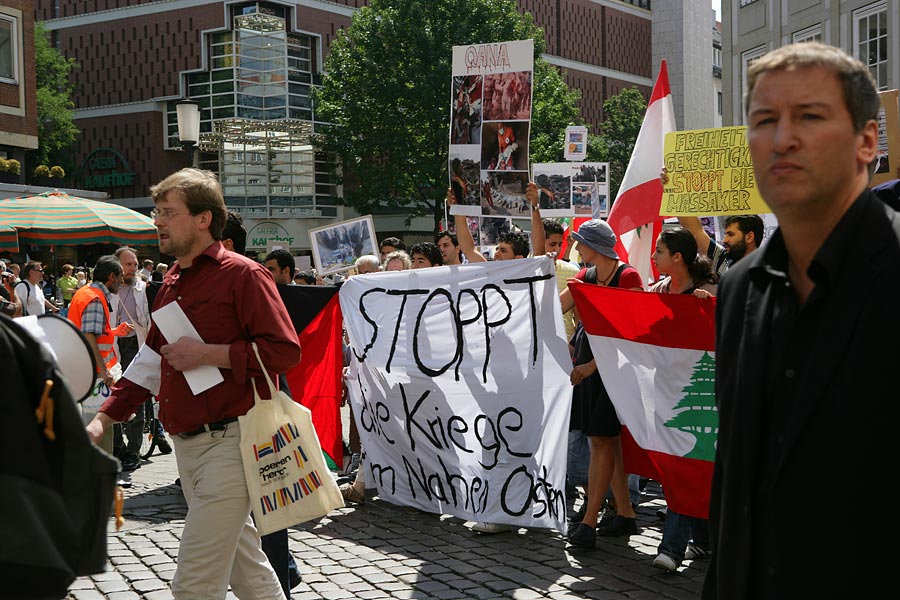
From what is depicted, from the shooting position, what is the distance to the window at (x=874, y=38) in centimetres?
2722

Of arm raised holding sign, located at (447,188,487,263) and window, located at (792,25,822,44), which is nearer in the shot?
arm raised holding sign, located at (447,188,487,263)

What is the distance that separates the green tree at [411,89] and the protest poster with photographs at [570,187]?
25.0 meters

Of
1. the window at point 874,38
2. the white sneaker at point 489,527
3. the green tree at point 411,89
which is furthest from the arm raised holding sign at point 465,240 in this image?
the green tree at point 411,89

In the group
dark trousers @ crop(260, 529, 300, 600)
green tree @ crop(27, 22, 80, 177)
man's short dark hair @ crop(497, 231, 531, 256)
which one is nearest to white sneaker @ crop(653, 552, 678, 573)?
dark trousers @ crop(260, 529, 300, 600)

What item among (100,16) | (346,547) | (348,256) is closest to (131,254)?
(348,256)

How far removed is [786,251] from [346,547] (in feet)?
17.3

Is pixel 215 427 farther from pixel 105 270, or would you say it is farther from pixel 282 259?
pixel 105 270

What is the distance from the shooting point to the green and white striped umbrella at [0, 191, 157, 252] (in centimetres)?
1892

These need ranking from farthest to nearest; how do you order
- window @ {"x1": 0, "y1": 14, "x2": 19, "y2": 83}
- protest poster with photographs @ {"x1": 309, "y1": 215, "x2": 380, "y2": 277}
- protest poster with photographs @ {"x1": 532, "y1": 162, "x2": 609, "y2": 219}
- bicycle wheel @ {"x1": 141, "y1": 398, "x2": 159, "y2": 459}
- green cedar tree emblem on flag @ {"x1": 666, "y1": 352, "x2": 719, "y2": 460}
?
window @ {"x1": 0, "y1": 14, "x2": 19, "y2": 83}
protest poster with photographs @ {"x1": 532, "y1": 162, "x2": 609, "y2": 219}
protest poster with photographs @ {"x1": 309, "y1": 215, "x2": 380, "y2": 277}
bicycle wheel @ {"x1": 141, "y1": 398, "x2": 159, "y2": 459}
green cedar tree emblem on flag @ {"x1": 666, "y1": 352, "x2": 719, "y2": 460}

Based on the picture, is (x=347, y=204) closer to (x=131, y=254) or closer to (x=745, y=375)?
(x=131, y=254)

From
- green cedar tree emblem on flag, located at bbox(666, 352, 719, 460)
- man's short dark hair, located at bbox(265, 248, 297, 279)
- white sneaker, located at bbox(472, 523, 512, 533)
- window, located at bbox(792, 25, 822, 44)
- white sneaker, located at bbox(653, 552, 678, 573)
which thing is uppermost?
window, located at bbox(792, 25, 822, 44)

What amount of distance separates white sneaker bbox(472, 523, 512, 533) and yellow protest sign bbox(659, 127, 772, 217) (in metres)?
2.85

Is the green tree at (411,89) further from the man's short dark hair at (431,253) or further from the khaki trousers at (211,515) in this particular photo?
the khaki trousers at (211,515)

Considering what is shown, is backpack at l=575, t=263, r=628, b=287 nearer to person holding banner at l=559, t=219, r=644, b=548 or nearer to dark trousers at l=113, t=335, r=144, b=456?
person holding banner at l=559, t=219, r=644, b=548
